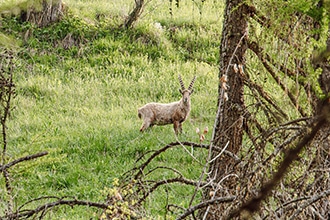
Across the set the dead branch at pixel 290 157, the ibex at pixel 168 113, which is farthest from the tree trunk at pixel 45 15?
the dead branch at pixel 290 157

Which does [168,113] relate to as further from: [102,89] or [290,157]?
[290,157]

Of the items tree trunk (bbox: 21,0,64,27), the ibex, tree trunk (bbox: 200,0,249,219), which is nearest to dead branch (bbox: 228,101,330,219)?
A: tree trunk (bbox: 200,0,249,219)

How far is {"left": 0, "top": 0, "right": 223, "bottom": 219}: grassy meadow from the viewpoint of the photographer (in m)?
9.26

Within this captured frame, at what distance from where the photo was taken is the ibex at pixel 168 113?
10688mm

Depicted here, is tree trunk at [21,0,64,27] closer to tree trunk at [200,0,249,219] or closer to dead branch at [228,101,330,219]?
tree trunk at [200,0,249,219]

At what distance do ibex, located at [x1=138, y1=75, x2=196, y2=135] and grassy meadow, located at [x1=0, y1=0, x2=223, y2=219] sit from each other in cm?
19

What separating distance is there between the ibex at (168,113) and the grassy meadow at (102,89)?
190 millimetres

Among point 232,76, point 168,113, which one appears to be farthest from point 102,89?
point 232,76

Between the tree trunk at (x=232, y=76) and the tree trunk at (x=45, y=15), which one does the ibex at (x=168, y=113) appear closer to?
the tree trunk at (x=232, y=76)

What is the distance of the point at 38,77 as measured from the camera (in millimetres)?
13086

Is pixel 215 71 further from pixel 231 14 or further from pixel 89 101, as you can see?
pixel 231 14

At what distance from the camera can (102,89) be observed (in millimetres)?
12781

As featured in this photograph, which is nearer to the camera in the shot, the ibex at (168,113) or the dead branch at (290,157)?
the dead branch at (290,157)

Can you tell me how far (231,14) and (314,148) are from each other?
2.18m
